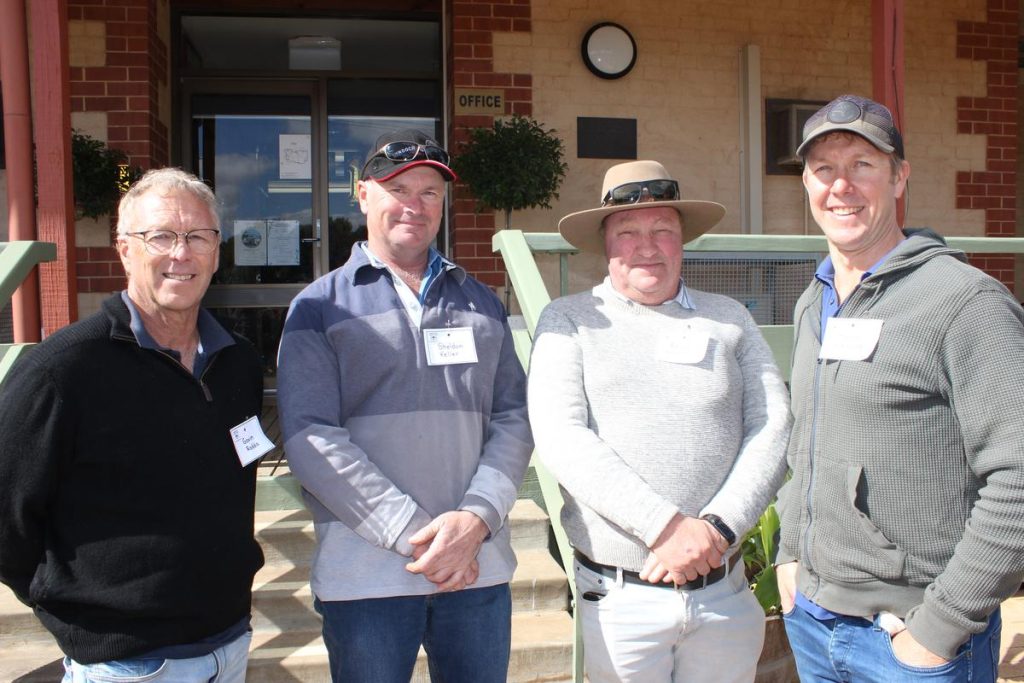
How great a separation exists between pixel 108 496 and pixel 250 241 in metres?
4.87

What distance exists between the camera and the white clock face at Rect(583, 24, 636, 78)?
19.1ft

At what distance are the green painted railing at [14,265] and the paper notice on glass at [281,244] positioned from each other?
3.04m

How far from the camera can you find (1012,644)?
11.3 feet

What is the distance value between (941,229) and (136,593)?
639 centimetres

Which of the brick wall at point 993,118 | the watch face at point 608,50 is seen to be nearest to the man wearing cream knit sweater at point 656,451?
the watch face at point 608,50

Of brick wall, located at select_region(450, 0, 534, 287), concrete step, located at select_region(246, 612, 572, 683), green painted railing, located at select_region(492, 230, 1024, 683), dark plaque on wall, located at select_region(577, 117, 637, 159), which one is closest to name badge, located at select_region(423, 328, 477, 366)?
green painted railing, located at select_region(492, 230, 1024, 683)

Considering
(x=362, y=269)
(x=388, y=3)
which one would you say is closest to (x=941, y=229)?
(x=388, y=3)

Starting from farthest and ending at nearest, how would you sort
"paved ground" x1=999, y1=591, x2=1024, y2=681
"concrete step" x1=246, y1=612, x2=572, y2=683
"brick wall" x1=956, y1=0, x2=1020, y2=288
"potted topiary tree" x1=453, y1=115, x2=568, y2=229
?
"brick wall" x1=956, y1=0, x2=1020, y2=288
"potted topiary tree" x1=453, y1=115, x2=568, y2=229
"paved ground" x1=999, y1=591, x2=1024, y2=681
"concrete step" x1=246, y1=612, x2=572, y2=683

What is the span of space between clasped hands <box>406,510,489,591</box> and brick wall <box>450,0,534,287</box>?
387cm

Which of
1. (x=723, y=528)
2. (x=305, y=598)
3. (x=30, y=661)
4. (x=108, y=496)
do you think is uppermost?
(x=108, y=496)

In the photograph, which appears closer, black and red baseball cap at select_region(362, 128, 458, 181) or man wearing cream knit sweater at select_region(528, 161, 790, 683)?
man wearing cream knit sweater at select_region(528, 161, 790, 683)

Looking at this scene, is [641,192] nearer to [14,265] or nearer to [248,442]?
[248,442]

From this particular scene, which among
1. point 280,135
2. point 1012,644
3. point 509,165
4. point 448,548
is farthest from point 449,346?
point 280,135

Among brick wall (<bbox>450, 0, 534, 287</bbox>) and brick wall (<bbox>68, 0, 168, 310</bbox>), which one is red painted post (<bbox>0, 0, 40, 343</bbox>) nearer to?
brick wall (<bbox>68, 0, 168, 310</bbox>)
